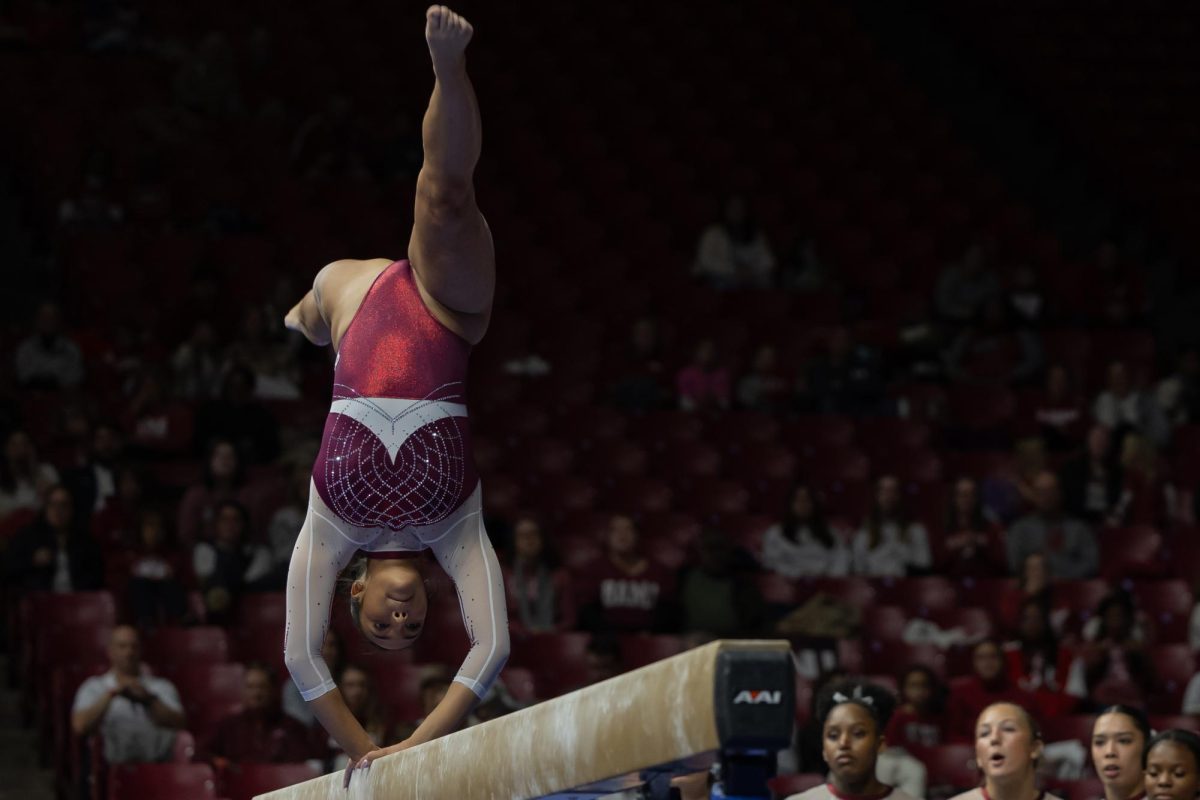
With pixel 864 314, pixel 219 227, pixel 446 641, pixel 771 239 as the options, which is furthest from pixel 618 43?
pixel 446 641

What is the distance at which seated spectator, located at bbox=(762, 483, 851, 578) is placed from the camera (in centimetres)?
1041

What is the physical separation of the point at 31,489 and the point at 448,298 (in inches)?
217

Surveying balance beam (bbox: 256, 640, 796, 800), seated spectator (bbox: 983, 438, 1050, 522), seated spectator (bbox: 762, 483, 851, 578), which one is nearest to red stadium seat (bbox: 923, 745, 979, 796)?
seated spectator (bbox: 762, 483, 851, 578)

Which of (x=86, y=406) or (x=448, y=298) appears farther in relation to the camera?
(x=86, y=406)

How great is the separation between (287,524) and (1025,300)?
576cm

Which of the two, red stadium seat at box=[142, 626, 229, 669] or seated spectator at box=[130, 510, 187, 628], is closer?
red stadium seat at box=[142, 626, 229, 669]

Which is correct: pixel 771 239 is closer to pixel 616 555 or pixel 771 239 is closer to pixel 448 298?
pixel 616 555

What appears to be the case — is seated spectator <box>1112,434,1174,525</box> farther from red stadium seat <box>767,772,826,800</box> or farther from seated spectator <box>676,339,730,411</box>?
red stadium seat <box>767,772,826,800</box>

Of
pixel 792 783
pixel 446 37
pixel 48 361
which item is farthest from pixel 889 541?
pixel 446 37

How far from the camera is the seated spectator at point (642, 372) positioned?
38.3 ft

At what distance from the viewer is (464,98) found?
4598 millimetres

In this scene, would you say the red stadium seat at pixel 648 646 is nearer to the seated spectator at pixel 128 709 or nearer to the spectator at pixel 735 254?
the seated spectator at pixel 128 709

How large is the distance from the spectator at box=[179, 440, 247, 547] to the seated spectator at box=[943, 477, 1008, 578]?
379 cm

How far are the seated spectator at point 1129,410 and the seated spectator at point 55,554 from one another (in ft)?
20.3
